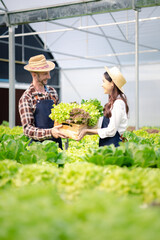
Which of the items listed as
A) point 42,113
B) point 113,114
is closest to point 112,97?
point 113,114

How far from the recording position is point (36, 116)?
165 inches

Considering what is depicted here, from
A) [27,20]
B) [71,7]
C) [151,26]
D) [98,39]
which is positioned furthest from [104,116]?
[98,39]

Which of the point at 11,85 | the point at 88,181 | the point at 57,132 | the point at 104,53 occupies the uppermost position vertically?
the point at 104,53

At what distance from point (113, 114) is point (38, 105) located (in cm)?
93

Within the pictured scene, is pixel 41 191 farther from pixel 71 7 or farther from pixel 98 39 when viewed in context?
pixel 98 39

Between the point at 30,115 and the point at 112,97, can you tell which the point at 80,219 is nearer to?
the point at 112,97

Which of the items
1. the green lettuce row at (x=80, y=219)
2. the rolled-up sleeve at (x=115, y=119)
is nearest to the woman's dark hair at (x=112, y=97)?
the rolled-up sleeve at (x=115, y=119)

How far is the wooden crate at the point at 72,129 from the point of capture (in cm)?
380

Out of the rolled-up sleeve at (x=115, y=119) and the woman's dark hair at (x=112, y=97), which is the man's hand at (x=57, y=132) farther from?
the woman's dark hair at (x=112, y=97)

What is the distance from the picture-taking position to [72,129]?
3848 mm

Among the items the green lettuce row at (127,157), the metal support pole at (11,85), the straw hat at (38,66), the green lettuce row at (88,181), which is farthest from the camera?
the metal support pole at (11,85)

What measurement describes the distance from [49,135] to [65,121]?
25cm

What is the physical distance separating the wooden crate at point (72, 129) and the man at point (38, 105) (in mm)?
67

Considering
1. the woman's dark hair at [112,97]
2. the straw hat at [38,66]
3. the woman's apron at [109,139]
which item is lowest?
the woman's apron at [109,139]
